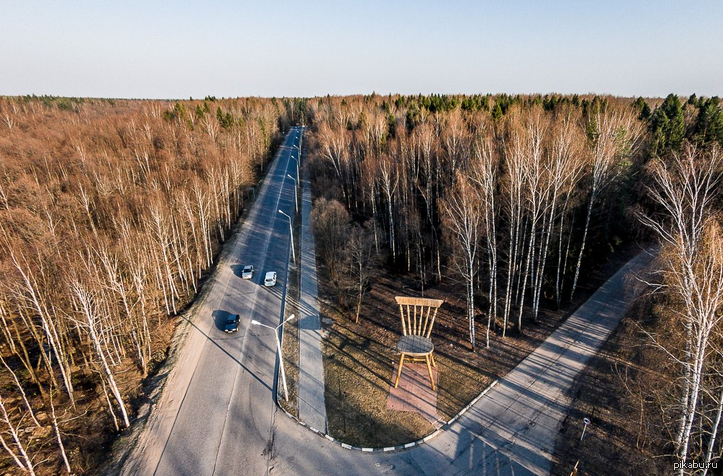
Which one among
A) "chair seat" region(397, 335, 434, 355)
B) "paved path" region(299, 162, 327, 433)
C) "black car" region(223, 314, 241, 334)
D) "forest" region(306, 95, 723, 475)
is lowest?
"paved path" region(299, 162, 327, 433)

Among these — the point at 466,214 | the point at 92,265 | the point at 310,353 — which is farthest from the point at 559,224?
the point at 92,265

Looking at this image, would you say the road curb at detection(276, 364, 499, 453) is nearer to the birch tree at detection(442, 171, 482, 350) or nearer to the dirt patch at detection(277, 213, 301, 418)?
the dirt patch at detection(277, 213, 301, 418)

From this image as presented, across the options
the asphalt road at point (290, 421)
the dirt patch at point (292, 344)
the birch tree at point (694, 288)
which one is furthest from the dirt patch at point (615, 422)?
the dirt patch at point (292, 344)

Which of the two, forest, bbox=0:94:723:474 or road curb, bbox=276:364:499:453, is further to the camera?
road curb, bbox=276:364:499:453

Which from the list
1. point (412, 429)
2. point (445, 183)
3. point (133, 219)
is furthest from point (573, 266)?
point (133, 219)

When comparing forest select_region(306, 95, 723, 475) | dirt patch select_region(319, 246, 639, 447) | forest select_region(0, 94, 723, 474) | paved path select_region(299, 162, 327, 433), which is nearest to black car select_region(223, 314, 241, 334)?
forest select_region(0, 94, 723, 474)

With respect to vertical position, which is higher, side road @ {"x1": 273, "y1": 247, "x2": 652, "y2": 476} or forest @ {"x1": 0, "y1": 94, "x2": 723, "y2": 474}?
forest @ {"x1": 0, "y1": 94, "x2": 723, "y2": 474}
